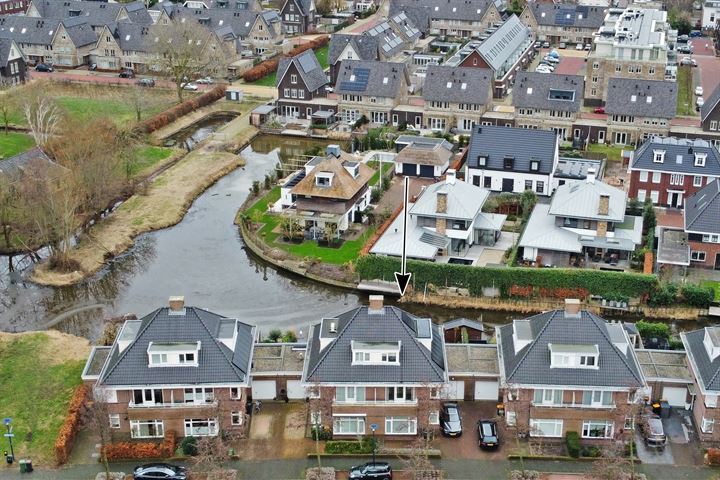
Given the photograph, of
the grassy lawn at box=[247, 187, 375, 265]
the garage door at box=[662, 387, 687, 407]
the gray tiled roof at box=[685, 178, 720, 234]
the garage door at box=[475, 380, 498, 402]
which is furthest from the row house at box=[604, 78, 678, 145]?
the garage door at box=[475, 380, 498, 402]

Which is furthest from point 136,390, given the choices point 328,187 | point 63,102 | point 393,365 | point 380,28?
point 380,28

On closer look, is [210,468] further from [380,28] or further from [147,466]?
[380,28]

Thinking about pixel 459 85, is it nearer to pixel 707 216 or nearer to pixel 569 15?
pixel 707 216

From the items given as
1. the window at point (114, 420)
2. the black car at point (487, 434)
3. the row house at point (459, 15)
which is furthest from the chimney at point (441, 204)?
the row house at point (459, 15)

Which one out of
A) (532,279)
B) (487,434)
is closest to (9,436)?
(487,434)

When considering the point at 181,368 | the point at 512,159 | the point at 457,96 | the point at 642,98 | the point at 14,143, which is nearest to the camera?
the point at 181,368

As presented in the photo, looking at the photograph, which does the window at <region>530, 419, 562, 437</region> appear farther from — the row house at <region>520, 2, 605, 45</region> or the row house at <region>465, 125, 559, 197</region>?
the row house at <region>520, 2, 605, 45</region>
